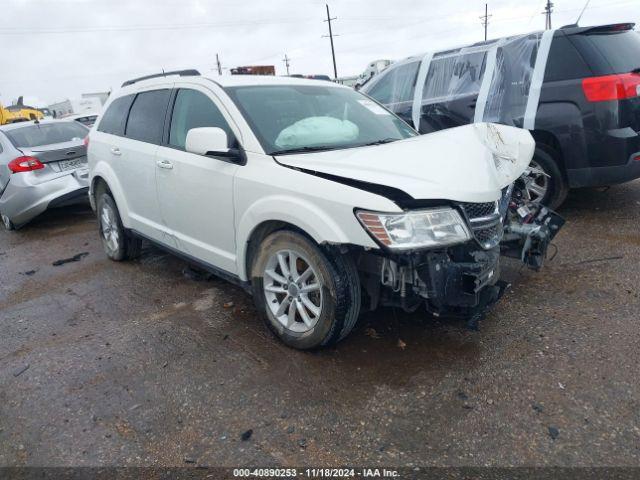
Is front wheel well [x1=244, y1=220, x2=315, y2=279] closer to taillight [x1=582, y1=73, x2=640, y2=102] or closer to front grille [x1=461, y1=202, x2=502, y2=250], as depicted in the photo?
front grille [x1=461, y1=202, x2=502, y2=250]

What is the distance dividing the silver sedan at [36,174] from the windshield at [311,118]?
418 centimetres

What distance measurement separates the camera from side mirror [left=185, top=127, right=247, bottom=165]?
9.82 ft

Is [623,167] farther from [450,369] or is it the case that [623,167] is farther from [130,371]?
[130,371]

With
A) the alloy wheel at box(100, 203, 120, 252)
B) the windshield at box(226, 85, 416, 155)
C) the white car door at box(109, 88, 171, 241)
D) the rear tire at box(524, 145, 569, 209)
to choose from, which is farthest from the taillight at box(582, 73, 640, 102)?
the alloy wheel at box(100, 203, 120, 252)

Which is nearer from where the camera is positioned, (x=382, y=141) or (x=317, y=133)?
(x=317, y=133)

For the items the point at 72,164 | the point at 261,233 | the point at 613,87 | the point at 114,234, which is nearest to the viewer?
the point at 261,233

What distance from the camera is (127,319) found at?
149 inches

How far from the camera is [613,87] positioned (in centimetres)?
441

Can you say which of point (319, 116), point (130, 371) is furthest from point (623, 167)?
point (130, 371)

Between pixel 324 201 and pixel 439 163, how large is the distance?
27.5 inches

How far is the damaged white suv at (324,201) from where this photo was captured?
2.52 meters

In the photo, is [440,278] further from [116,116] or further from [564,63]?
[116,116]

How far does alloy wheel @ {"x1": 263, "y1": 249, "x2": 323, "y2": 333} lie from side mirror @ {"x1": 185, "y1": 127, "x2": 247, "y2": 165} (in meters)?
0.71

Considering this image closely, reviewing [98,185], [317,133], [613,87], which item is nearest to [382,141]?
[317,133]
